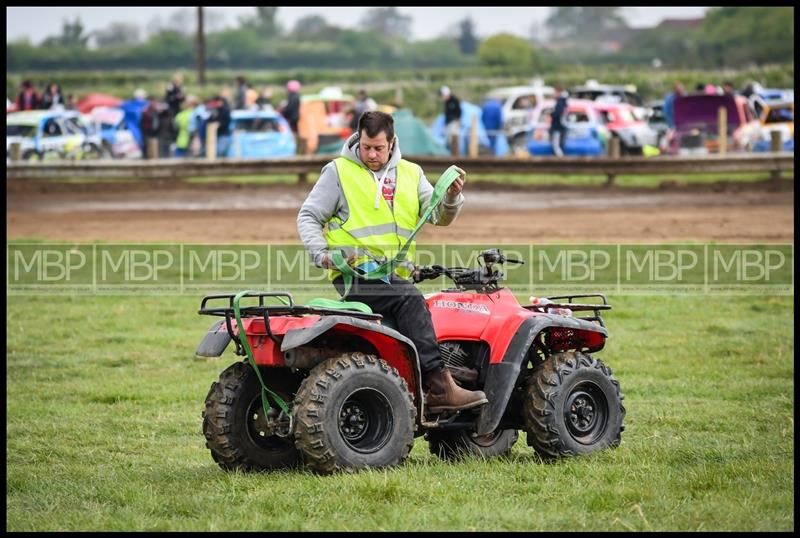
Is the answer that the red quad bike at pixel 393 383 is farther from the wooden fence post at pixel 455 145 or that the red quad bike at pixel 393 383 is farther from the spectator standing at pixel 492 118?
the spectator standing at pixel 492 118

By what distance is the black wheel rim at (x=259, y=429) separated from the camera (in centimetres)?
730

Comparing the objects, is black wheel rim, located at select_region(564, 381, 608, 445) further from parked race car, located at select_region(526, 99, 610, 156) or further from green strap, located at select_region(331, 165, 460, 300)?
parked race car, located at select_region(526, 99, 610, 156)

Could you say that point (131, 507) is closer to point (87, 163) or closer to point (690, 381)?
point (690, 381)

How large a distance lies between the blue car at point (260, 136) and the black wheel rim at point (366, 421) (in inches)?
1072

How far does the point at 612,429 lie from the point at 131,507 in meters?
2.82

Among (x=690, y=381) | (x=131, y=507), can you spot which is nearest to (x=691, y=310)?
(x=690, y=381)

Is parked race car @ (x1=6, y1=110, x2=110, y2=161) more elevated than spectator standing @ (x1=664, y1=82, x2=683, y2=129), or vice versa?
spectator standing @ (x1=664, y1=82, x2=683, y2=129)

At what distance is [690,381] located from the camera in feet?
36.7

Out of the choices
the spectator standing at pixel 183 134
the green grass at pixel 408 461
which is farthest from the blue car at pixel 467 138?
the green grass at pixel 408 461

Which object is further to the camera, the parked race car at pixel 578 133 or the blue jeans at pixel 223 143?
the parked race car at pixel 578 133

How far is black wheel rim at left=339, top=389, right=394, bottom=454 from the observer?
7.07 metres

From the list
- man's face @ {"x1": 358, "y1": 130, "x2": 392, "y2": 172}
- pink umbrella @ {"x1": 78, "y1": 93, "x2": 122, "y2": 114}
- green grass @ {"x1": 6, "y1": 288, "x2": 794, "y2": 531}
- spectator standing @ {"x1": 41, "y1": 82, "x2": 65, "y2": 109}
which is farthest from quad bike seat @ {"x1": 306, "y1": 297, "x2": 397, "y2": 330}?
pink umbrella @ {"x1": 78, "y1": 93, "x2": 122, "y2": 114}

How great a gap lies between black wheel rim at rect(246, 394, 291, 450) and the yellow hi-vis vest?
0.82 m

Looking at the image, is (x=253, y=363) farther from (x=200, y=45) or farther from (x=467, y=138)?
(x=200, y=45)
